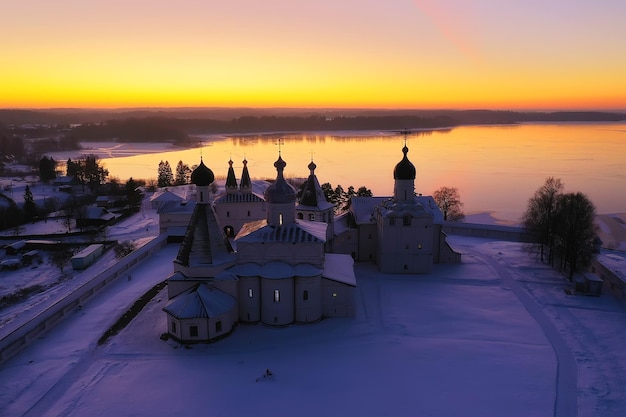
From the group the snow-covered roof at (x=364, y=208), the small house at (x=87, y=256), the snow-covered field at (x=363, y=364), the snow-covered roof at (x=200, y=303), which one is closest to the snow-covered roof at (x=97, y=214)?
the small house at (x=87, y=256)

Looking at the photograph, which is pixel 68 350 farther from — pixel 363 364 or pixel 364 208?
pixel 364 208

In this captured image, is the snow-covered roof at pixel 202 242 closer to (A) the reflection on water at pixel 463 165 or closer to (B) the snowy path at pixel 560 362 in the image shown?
(B) the snowy path at pixel 560 362

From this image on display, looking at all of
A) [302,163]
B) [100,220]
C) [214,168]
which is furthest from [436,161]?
[100,220]

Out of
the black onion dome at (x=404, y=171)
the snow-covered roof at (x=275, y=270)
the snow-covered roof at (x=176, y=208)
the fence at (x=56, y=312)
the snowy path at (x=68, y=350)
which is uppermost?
the black onion dome at (x=404, y=171)

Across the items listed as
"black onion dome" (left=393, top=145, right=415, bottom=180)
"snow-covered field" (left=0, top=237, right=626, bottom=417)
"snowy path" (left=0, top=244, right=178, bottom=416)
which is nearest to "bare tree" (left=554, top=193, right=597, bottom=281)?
"snow-covered field" (left=0, top=237, right=626, bottom=417)

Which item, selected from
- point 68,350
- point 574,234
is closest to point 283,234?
point 68,350

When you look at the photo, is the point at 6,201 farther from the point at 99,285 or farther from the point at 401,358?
the point at 401,358

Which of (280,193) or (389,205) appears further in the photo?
(389,205)
